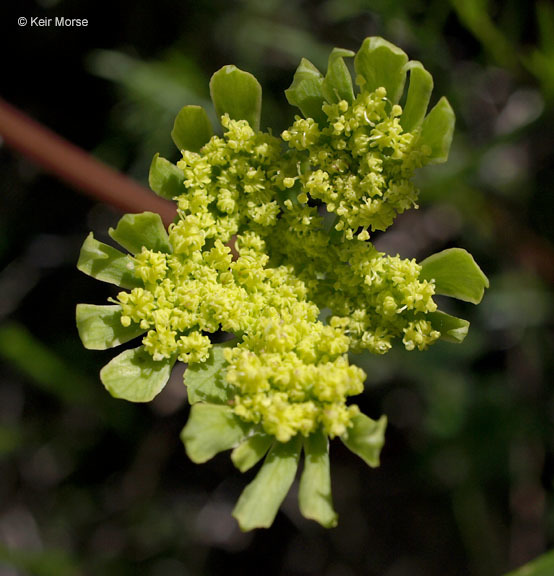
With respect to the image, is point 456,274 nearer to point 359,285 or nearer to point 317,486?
point 359,285

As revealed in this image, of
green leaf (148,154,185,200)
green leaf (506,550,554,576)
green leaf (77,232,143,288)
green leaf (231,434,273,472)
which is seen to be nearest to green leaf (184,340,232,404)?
green leaf (231,434,273,472)

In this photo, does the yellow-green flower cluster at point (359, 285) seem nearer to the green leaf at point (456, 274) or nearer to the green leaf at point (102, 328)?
the green leaf at point (456, 274)

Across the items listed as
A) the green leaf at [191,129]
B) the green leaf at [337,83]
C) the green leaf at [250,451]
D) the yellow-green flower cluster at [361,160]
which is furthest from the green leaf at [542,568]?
the green leaf at [191,129]

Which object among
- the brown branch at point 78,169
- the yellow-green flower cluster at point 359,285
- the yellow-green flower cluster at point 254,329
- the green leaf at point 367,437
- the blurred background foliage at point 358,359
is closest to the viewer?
the green leaf at point 367,437

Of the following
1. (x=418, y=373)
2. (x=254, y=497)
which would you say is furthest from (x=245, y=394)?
(x=418, y=373)

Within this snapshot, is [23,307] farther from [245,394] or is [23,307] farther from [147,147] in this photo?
[245,394]

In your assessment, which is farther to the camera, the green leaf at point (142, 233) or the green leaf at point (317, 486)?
the green leaf at point (142, 233)
